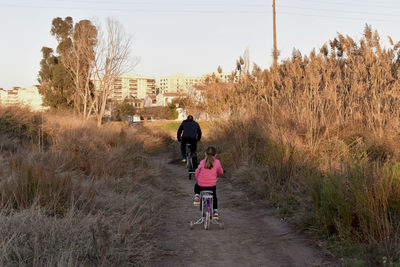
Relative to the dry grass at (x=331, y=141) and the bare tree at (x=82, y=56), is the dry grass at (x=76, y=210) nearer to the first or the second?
the dry grass at (x=331, y=141)

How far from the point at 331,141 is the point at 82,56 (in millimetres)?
33676

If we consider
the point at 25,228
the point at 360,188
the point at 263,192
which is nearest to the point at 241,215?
the point at 263,192

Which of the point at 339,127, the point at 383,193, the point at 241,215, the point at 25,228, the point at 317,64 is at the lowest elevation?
the point at 241,215

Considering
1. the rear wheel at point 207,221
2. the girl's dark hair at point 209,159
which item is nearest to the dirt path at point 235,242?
the rear wheel at point 207,221

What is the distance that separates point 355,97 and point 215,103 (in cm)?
685

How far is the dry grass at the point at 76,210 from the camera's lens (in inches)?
163

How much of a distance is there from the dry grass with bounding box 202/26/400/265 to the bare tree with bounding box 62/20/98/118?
26872mm

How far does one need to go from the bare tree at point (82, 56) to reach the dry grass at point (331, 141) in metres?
26.9

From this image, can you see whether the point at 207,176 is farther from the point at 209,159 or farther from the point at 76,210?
the point at 76,210

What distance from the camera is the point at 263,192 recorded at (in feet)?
28.3

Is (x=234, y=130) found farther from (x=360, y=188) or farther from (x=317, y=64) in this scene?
(x=360, y=188)

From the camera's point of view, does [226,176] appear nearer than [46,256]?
No

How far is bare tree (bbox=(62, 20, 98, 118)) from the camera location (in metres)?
38.2

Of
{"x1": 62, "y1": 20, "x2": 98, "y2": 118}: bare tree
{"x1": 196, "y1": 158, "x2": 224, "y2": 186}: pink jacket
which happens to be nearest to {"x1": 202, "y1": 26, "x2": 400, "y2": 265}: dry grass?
{"x1": 196, "y1": 158, "x2": 224, "y2": 186}: pink jacket
